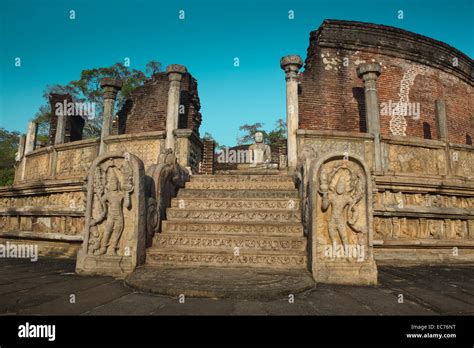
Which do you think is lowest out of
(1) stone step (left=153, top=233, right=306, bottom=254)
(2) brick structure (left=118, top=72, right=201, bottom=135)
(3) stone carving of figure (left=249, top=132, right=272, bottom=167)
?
(1) stone step (left=153, top=233, right=306, bottom=254)

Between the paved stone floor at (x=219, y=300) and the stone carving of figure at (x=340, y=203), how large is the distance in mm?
644

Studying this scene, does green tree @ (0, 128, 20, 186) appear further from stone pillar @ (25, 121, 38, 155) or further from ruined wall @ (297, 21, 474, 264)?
ruined wall @ (297, 21, 474, 264)

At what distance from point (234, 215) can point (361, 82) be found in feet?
35.1

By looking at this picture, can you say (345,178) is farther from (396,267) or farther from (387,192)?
(387,192)

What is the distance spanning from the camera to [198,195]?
5.27m

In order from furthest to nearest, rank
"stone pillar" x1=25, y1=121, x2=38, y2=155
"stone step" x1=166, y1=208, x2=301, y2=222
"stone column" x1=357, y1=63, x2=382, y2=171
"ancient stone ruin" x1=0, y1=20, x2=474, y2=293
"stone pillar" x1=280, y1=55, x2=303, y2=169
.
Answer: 1. "stone pillar" x1=25, y1=121, x2=38, y2=155
2. "stone pillar" x1=280, y1=55, x2=303, y2=169
3. "stone column" x1=357, y1=63, x2=382, y2=171
4. "stone step" x1=166, y1=208, x2=301, y2=222
5. "ancient stone ruin" x1=0, y1=20, x2=474, y2=293

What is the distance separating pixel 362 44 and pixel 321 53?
73.2 inches

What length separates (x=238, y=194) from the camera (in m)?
5.15

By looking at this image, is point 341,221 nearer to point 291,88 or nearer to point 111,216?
point 111,216

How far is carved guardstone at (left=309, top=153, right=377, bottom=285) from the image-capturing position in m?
3.33

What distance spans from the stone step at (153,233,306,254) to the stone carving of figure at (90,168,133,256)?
0.58 meters

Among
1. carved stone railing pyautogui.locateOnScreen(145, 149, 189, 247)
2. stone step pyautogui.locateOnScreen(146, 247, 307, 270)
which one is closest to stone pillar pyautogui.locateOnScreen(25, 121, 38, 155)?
carved stone railing pyautogui.locateOnScreen(145, 149, 189, 247)

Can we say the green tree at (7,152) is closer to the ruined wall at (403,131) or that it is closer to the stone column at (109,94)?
the stone column at (109,94)
